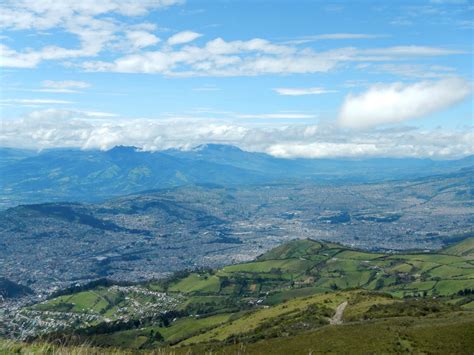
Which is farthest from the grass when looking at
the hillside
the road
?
the road

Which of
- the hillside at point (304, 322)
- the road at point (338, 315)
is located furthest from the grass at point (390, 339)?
the road at point (338, 315)

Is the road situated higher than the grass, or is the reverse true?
the grass

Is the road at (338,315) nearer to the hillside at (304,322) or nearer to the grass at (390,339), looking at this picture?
the hillside at (304,322)

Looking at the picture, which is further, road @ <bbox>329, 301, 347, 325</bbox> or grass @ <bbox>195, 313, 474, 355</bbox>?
road @ <bbox>329, 301, 347, 325</bbox>

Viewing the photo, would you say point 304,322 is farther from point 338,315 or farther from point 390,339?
point 390,339

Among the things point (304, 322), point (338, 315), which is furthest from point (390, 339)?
point (338, 315)

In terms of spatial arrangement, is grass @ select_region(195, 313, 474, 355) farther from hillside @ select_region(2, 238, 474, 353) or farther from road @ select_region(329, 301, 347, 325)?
road @ select_region(329, 301, 347, 325)

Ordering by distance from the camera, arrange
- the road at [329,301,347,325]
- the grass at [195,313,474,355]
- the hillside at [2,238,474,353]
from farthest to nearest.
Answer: the road at [329,301,347,325]
the hillside at [2,238,474,353]
the grass at [195,313,474,355]

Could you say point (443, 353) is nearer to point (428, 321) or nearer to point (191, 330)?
point (428, 321)
